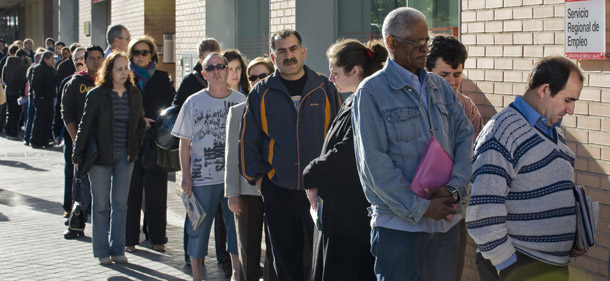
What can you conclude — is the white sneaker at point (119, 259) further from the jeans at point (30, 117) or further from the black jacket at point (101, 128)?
the jeans at point (30, 117)

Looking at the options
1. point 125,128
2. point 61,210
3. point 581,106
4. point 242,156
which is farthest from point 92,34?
point 581,106

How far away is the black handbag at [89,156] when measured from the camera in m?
7.69

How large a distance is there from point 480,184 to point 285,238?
7.02ft

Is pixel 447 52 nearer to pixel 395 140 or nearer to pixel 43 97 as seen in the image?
pixel 395 140

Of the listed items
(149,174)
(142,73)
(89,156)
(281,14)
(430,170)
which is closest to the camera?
(430,170)

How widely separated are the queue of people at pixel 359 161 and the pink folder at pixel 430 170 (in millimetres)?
32

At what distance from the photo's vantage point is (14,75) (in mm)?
19031

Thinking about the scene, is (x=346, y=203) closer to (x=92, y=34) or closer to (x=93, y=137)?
(x=93, y=137)

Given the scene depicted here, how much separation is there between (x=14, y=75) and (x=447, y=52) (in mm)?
15644

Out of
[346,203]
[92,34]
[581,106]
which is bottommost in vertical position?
[346,203]

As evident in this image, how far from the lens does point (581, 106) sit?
198 inches

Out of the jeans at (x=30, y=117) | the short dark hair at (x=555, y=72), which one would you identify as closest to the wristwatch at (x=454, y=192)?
the short dark hair at (x=555, y=72)

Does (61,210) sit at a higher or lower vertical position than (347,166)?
lower

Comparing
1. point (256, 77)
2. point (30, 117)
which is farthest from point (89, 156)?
point (30, 117)
